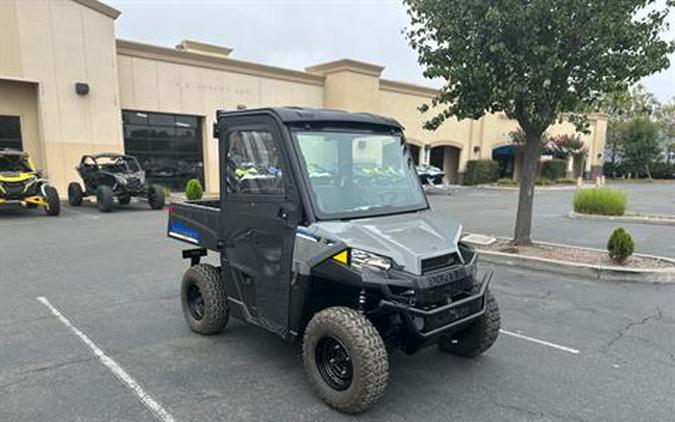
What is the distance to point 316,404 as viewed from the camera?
3.49 m

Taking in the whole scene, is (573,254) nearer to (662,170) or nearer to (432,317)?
(432,317)

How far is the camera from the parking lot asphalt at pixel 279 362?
3430 millimetres

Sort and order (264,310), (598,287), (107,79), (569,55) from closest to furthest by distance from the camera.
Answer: (264,310)
(598,287)
(569,55)
(107,79)

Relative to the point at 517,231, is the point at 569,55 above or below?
above

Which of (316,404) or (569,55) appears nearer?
(316,404)

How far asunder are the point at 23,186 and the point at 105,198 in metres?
2.16

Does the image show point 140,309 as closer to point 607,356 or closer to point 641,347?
point 607,356

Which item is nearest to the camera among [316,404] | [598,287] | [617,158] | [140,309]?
[316,404]

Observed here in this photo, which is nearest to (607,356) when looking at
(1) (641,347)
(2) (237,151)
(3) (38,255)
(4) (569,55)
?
(1) (641,347)

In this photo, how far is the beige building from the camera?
52.1ft

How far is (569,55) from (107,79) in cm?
1603

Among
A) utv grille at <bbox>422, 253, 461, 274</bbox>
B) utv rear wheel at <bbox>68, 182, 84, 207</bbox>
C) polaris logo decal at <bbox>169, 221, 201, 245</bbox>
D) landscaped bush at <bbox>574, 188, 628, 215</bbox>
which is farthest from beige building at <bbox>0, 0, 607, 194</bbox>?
utv grille at <bbox>422, 253, 461, 274</bbox>

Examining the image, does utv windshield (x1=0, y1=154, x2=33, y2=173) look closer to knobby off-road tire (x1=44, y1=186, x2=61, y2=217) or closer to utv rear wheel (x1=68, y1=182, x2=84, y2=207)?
knobby off-road tire (x1=44, y1=186, x2=61, y2=217)

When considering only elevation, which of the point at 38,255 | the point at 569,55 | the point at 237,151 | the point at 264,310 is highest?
the point at 569,55
